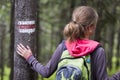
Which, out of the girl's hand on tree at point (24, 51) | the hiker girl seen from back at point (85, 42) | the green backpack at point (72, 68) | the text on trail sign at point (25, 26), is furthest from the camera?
the text on trail sign at point (25, 26)

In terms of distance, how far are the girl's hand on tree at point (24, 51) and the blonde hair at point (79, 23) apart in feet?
2.62

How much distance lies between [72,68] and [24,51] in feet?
3.30

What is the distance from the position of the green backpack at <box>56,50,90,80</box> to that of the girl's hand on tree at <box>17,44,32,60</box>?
2.39ft

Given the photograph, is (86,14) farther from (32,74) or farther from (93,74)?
(32,74)

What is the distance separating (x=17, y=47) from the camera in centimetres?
536

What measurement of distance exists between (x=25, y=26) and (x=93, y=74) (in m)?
1.26

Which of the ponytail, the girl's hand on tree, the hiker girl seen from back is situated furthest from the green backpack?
the girl's hand on tree

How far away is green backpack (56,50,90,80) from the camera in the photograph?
14.7 ft

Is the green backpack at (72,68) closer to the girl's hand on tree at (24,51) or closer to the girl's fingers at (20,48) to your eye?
the girl's hand on tree at (24,51)

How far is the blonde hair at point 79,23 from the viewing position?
4602mm

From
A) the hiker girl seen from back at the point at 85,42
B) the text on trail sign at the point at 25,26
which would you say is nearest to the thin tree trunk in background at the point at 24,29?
the text on trail sign at the point at 25,26

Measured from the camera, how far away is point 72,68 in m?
4.50

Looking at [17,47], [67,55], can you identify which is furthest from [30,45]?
[67,55]

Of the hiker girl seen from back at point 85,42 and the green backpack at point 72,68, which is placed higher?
the hiker girl seen from back at point 85,42
